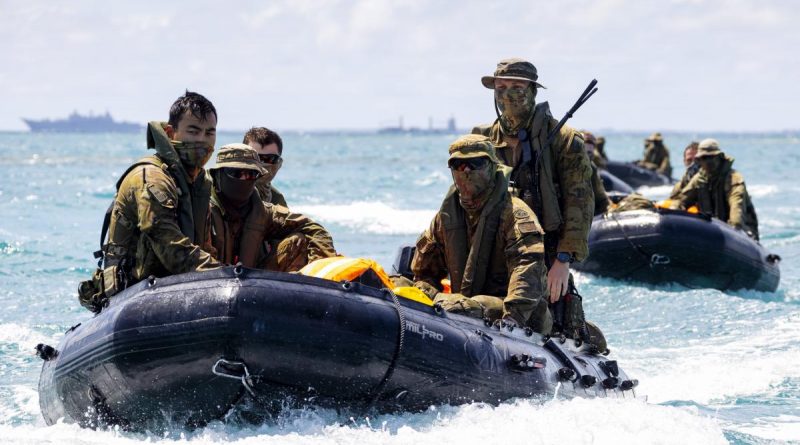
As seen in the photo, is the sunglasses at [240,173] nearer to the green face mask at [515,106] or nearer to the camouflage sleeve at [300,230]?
the camouflage sleeve at [300,230]

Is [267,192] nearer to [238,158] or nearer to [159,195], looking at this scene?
[238,158]

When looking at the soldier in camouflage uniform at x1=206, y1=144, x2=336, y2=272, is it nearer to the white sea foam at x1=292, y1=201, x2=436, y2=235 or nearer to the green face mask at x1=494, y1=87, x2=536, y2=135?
the green face mask at x1=494, y1=87, x2=536, y2=135

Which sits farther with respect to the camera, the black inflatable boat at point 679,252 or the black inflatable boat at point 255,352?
the black inflatable boat at point 679,252

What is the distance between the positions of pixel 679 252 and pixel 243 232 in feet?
26.3

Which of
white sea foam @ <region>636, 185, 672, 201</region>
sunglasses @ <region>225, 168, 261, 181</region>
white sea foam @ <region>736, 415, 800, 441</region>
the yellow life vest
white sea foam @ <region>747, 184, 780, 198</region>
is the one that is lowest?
white sea foam @ <region>747, 184, 780, 198</region>

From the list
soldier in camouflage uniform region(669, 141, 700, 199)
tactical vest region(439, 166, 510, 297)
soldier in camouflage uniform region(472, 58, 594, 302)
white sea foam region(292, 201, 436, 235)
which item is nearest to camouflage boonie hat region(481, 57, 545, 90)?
soldier in camouflage uniform region(472, 58, 594, 302)

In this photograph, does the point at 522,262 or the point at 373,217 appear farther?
the point at 373,217

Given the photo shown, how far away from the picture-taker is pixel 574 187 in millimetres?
7520

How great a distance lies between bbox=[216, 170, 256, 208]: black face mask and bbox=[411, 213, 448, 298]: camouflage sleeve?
1312 millimetres

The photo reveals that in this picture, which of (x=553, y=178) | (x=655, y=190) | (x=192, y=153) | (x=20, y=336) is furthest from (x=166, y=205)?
(x=655, y=190)

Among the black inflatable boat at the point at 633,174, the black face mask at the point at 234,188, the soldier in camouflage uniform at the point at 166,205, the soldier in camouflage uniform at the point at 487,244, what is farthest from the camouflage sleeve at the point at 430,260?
the black inflatable boat at the point at 633,174

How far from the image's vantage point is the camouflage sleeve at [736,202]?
44.5 feet

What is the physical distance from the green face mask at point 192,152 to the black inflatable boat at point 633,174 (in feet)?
69.3

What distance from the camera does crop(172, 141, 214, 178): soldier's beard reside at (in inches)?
225
